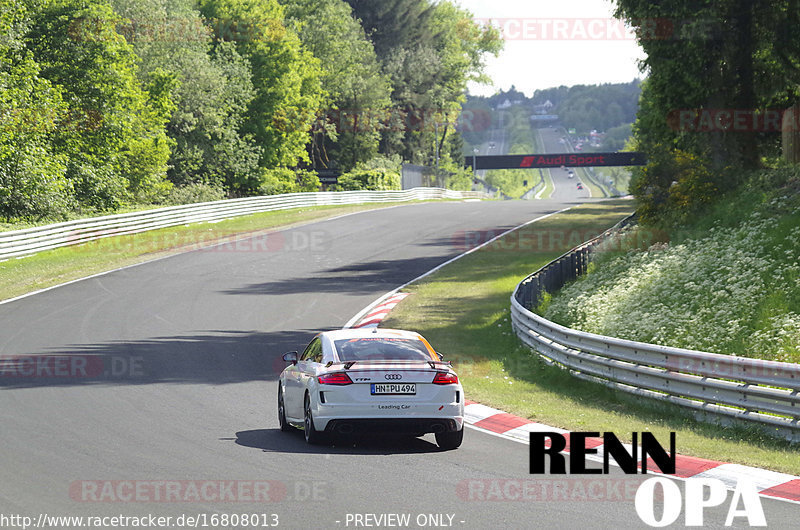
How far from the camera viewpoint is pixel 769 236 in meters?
19.8

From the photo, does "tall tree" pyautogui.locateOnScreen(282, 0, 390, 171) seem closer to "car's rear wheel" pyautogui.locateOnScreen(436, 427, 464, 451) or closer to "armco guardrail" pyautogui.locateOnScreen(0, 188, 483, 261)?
"armco guardrail" pyautogui.locateOnScreen(0, 188, 483, 261)

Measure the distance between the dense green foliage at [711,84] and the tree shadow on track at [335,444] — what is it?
1564cm

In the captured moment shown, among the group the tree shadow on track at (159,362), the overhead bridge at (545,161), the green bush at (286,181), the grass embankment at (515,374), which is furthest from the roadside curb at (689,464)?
the overhead bridge at (545,161)

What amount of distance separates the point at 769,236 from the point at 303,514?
1469 centimetres

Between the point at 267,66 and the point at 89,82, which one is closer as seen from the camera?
the point at 89,82

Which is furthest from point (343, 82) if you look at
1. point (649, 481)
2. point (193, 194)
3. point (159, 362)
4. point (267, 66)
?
point (649, 481)

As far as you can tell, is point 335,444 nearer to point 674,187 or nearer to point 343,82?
point 674,187

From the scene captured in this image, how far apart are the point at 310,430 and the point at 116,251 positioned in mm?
26125

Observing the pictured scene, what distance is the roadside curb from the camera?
892 cm

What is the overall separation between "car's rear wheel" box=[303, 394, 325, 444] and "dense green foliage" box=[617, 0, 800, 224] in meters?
16.4

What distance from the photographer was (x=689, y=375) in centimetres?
1327

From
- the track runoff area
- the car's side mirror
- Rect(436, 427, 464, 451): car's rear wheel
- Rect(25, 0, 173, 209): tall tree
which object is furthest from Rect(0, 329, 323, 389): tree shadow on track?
Rect(25, 0, 173, 209): tall tree

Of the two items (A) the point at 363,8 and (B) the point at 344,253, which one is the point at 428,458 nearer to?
(B) the point at 344,253

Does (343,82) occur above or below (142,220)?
above
